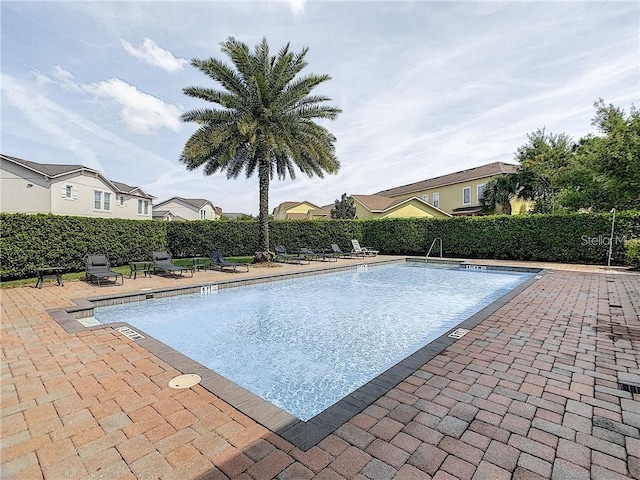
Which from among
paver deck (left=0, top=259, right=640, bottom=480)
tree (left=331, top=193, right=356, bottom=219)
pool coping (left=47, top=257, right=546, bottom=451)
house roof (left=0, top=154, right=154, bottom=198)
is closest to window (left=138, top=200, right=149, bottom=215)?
house roof (left=0, top=154, right=154, bottom=198)

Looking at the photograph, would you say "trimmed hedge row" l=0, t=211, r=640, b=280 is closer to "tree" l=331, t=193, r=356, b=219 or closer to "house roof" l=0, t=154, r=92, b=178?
"tree" l=331, t=193, r=356, b=219

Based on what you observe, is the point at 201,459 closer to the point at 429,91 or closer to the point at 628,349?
the point at 628,349

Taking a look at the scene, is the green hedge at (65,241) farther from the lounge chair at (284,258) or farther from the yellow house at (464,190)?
the yellow house at (464,190)

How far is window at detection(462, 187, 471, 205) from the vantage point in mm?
36406

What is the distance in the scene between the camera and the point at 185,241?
61.5 ft

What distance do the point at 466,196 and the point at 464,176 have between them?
289 centimetres

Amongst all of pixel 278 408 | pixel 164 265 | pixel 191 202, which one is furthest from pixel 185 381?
pixel 191 202

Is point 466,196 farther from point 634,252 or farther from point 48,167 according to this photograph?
point 48,167

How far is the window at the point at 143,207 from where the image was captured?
3850cm

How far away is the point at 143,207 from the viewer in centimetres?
3931

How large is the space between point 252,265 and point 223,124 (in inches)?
285

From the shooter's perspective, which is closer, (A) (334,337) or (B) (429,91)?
(A) (334,337)

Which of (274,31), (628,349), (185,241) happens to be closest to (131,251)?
(185,241)

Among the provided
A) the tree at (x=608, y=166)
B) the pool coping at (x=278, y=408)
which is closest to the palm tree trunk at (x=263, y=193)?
the pool coping at (x=278, y=408)
